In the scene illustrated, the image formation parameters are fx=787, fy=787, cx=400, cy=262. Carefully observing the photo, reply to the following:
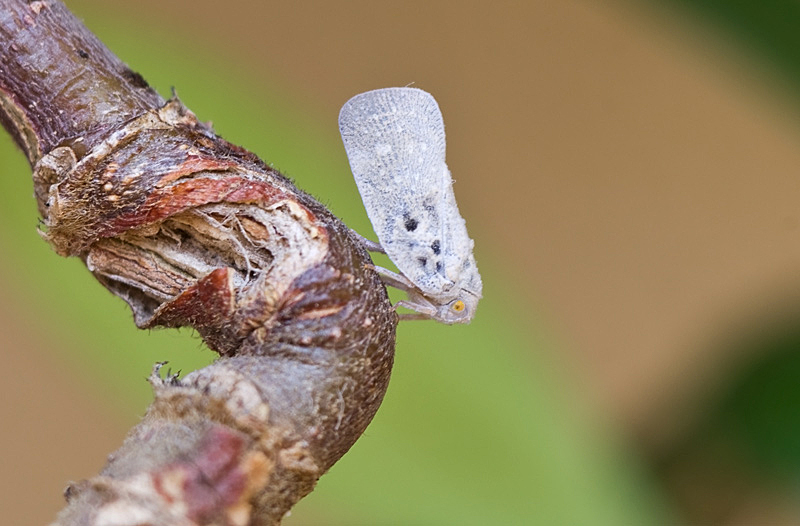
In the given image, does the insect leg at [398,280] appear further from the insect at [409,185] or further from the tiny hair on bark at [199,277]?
the tiny hair on bark at [199,277]

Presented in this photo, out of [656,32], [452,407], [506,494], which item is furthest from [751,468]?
[656,32]

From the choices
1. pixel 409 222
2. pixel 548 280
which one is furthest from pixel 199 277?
pixel 548 280

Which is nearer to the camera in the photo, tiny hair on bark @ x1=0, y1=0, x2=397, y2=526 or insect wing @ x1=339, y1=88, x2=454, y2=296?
tiny hair on bark @ x1=0, y1=0, x2=397, y2=526

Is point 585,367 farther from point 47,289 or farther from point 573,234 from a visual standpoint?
point 47,289

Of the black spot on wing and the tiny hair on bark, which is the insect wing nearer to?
the black spot on wing

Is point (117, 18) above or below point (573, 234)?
below

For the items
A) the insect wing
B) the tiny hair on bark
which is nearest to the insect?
the insect wing

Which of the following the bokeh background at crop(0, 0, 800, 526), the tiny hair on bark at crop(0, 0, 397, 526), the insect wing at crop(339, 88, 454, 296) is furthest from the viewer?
the bokeh background at crop(0, 0, 800, 526)
